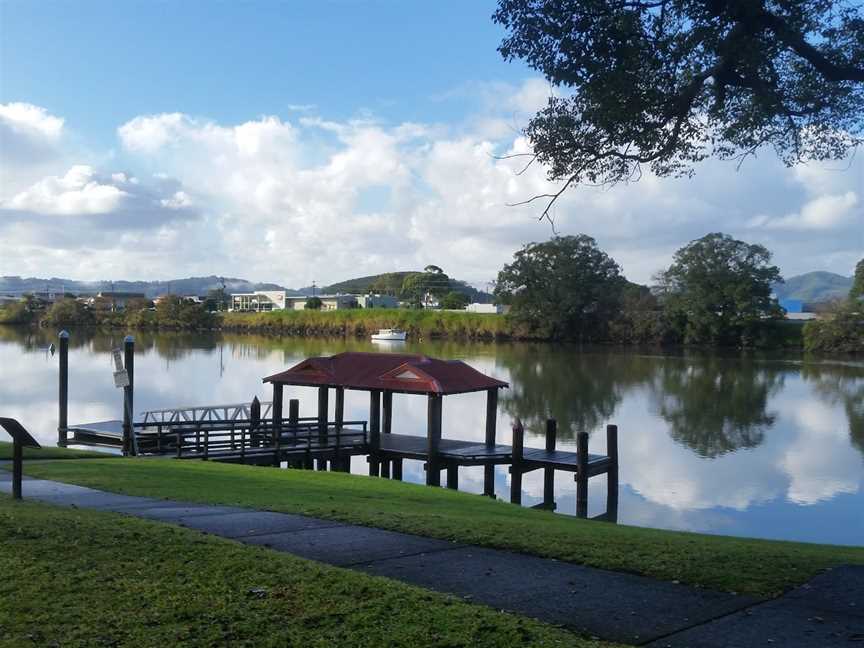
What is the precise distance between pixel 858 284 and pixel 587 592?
8638cm

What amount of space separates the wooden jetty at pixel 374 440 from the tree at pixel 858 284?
67.5m

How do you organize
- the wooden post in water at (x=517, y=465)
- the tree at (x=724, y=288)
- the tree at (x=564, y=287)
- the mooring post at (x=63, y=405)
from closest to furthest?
the wooden post in water at (x=517, y=465), the mooring post at (x=63, y=405), the tree at (x=724, y=288), the tree at (x=564, y=287)

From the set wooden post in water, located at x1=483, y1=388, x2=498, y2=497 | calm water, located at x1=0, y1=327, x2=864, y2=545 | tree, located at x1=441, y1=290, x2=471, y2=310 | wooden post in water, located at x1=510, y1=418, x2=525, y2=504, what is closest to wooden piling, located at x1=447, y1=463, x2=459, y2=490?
wooden post in water, located at x1=483, y1=388, x2=498, y2=497

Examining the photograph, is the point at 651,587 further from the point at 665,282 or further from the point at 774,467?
the point at 665,282

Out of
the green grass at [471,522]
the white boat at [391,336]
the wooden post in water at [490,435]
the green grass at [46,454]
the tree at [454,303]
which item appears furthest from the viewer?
the tree at [454,303]

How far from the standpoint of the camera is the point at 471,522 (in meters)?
11.2

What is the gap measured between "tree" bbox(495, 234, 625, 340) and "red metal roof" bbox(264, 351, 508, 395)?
249 feet

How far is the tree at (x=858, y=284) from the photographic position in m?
82.0

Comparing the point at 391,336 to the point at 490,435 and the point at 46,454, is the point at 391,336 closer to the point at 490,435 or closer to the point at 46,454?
the point at 490,435

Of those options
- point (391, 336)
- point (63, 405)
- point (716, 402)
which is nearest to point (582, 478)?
point (63, 405)

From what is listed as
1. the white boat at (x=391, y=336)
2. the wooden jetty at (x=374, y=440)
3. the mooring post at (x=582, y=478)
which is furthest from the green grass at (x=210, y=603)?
the white boat at (x=391, y=336)

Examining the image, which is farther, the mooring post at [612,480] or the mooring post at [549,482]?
the mooring post at [549,482]

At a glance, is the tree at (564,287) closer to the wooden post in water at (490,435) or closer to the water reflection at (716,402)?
the water reflection at (716,402)

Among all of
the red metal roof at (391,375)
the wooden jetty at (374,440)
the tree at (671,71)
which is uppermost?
the tree at (671,71)
